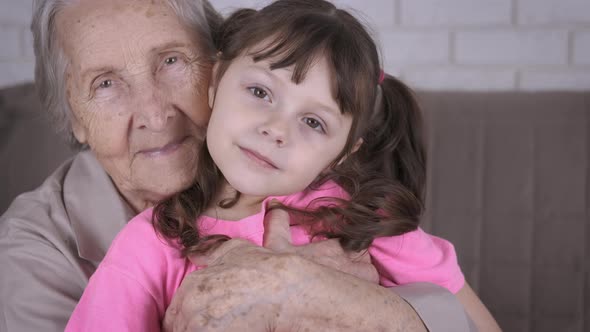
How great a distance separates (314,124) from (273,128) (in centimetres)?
12

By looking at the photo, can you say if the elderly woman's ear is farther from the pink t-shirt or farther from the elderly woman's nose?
the pink t-shirt

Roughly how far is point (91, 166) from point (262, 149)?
26.2 inches

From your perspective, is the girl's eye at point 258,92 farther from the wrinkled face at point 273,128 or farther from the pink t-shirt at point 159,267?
the pink t-shirt at point 159,267

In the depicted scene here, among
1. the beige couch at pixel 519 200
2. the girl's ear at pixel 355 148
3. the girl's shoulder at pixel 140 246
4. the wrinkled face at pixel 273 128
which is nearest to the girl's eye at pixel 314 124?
the wrinkled face at pixel 273 128

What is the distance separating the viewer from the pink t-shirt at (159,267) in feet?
4.15

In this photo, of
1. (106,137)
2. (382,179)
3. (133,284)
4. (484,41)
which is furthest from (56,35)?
(484,41)

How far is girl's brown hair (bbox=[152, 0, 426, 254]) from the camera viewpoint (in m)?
1.36

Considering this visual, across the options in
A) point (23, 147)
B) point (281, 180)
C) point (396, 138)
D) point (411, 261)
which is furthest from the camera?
point (23, 147)

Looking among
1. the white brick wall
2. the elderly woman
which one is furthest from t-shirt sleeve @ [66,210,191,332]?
the white brick wall

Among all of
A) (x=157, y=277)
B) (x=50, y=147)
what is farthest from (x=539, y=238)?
(x=50, y=147)

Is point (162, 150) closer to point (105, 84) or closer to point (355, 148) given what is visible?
point (105, 84)

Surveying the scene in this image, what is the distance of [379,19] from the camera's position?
9.25 ft

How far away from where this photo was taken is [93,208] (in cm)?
167

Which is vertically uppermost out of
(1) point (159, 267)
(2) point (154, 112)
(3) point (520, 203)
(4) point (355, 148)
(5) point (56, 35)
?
(5) point (56, 35)
